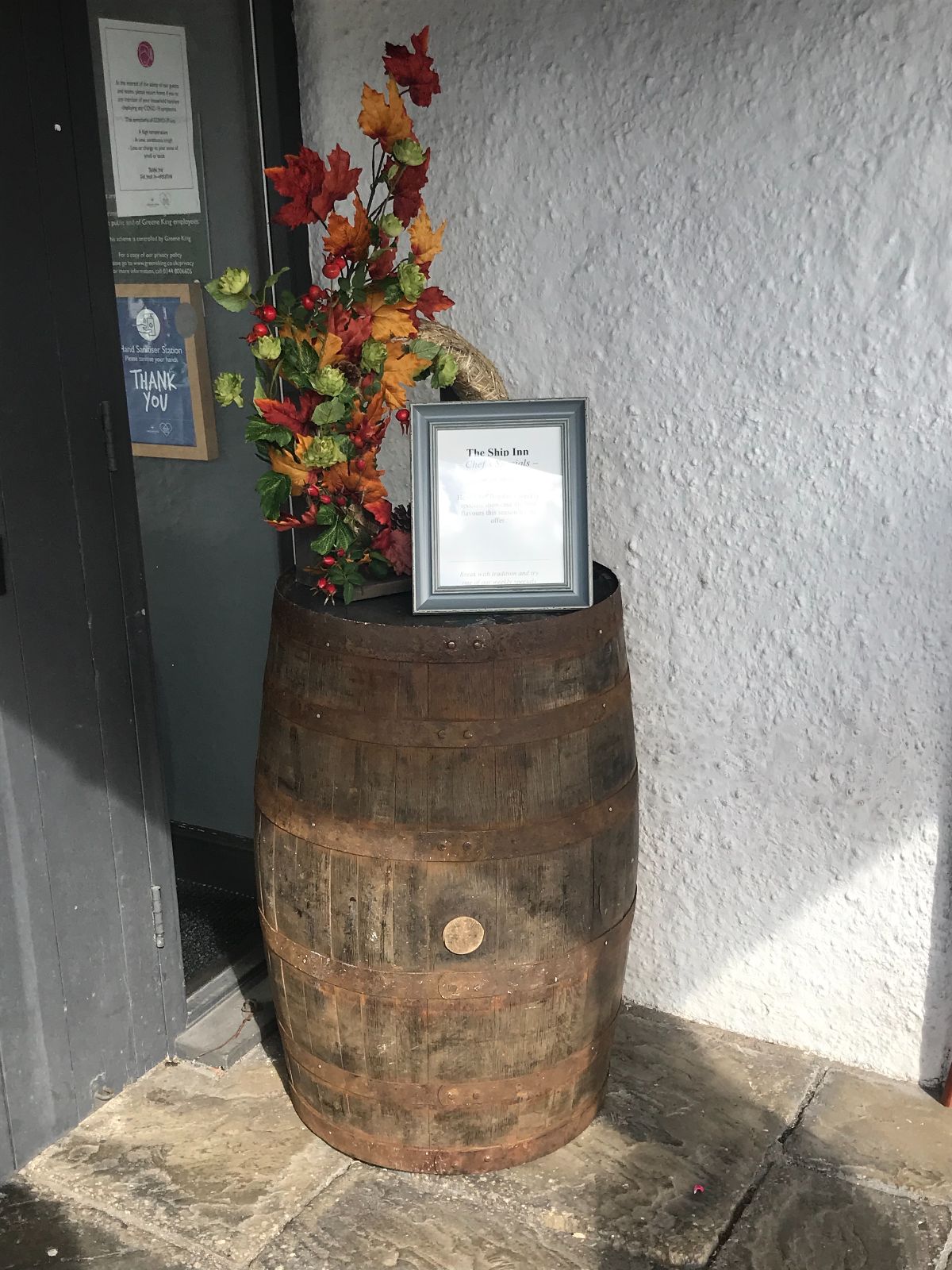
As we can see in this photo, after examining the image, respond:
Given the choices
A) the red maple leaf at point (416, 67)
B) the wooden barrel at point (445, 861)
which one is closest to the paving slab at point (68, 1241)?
the wooden barrel at point (445, 861)

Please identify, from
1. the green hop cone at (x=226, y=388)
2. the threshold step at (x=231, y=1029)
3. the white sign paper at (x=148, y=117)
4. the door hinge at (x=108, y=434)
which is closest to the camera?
the green hop cone at (x=226, y=388)

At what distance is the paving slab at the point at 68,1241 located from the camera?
1946mm

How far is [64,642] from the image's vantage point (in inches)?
85.2

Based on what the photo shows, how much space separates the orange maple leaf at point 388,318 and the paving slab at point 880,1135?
1.61 metres

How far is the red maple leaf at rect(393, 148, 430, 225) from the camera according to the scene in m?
1.98

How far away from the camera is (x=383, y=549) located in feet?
6.81

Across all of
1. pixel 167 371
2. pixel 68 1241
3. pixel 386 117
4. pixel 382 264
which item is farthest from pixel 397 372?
pixel 68 1241

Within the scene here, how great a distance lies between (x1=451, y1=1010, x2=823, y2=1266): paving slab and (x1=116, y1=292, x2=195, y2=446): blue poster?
163 cm

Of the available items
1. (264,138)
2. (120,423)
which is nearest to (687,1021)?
(120,423)

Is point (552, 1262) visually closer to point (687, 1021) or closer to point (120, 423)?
point (687, 1021)

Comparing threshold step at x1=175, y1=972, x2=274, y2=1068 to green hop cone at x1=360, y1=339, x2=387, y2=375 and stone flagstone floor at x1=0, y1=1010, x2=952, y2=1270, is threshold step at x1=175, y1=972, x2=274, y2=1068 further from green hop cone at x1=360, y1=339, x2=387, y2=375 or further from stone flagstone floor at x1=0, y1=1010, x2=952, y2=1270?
green hop cone at x1=360, y1=339, x2=387, y2=375

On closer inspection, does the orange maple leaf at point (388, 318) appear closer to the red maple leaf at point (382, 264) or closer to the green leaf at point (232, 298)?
the red maple leaf at point (382, 264)

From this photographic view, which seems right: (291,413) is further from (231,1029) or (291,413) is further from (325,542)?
(231,1029)

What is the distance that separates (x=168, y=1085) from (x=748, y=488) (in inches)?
64.1
